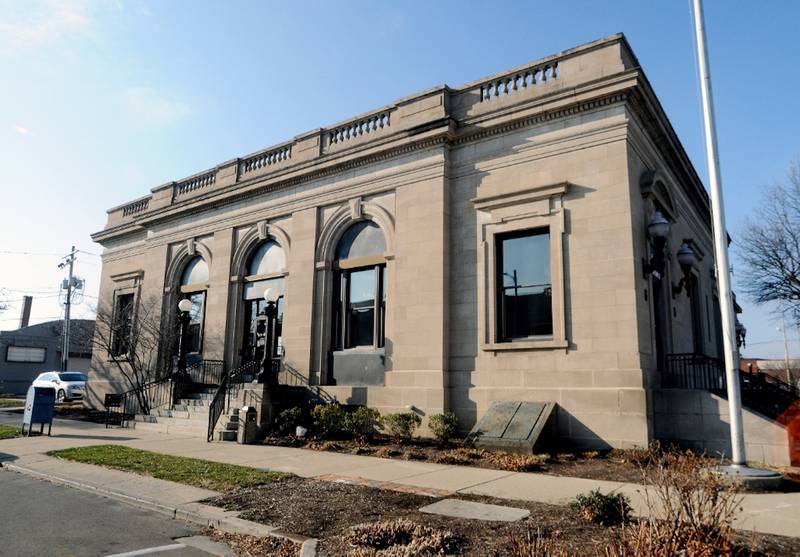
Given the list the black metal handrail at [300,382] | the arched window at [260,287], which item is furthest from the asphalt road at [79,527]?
the arched window at [260,287]

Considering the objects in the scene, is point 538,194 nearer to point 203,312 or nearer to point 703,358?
point 703,358

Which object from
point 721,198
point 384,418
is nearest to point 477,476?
point 384,418

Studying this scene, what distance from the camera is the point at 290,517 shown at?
7074mm

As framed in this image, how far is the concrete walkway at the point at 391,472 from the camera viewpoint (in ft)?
24.2

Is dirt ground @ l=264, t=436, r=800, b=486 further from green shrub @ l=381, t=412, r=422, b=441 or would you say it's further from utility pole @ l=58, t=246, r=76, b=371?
utility pole @ l=58, t=246, r=76, b=371

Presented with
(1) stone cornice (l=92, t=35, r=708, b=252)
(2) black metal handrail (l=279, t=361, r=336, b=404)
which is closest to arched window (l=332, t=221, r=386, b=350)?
(2) black metal handrail (l=279, t=361, r=336, b=404)

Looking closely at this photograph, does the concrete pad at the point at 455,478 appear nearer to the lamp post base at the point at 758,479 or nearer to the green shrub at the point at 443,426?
the green shrub at the point at 443,426

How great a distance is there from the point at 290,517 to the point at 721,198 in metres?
8.79

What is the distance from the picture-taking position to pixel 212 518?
23.4 feet

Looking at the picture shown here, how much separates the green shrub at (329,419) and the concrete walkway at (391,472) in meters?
1.53

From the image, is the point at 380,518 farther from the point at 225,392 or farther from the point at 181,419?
the point at 181,419

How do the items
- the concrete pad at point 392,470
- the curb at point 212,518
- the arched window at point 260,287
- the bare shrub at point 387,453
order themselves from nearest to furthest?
1. the curb at point 212,518
2. the concrete pad at point 392,470
3. the bare shrub at point 387,453
4. the arched window at point 260,287

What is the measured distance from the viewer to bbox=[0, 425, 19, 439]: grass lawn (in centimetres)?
1554

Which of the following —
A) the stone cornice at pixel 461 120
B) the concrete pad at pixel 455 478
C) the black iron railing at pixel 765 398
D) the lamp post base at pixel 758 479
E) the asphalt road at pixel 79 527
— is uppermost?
the stone cornice at pixel 461 120
